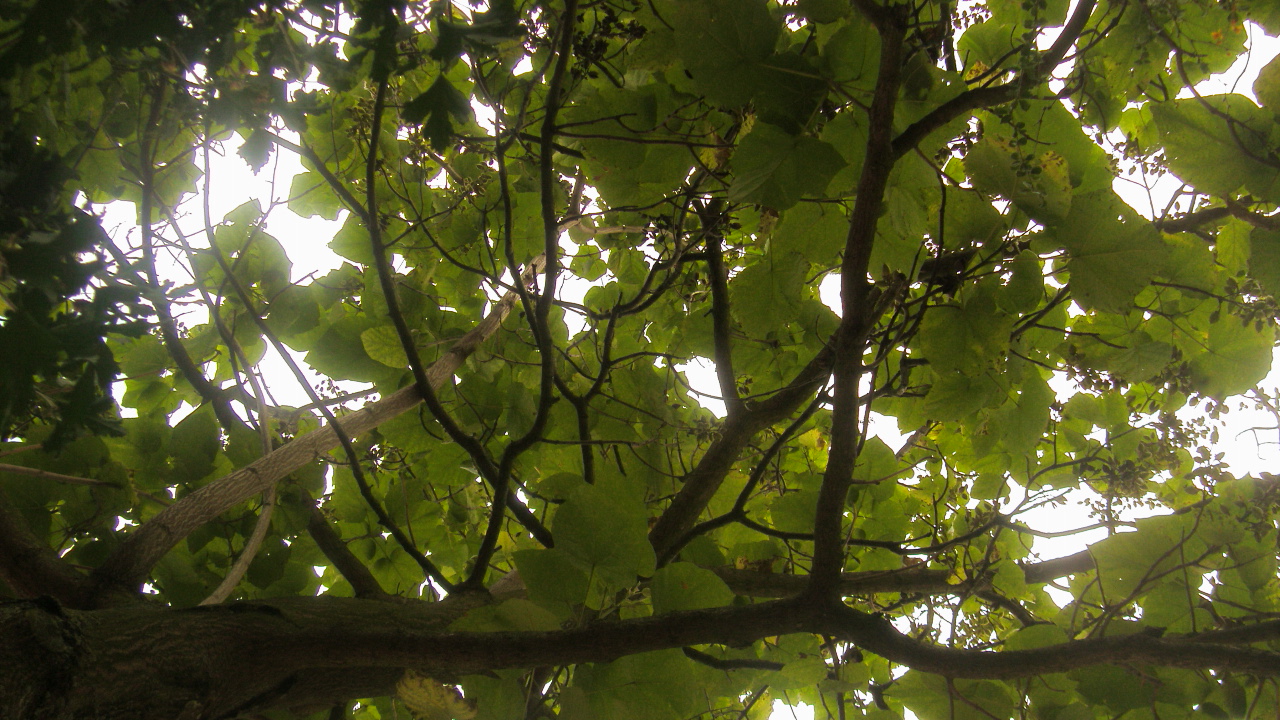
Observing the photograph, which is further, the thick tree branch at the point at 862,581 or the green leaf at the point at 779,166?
the thick tree branch at the point at 862,581

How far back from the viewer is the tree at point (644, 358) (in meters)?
0.79

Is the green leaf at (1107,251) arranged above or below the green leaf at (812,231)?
below

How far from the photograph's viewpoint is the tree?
31.2 inches

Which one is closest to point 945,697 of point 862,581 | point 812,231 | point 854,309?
point 862,581

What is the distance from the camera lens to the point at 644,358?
6.82 ft

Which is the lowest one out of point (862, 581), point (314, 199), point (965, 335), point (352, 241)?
point (862, 581)

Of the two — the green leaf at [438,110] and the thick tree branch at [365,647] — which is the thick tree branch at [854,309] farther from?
the green leaf at [438,110]

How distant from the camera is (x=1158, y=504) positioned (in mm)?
2000

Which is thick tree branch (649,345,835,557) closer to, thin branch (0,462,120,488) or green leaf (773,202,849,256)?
green leaf (773,202,849,256)

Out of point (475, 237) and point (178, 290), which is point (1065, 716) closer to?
point (178, 290)

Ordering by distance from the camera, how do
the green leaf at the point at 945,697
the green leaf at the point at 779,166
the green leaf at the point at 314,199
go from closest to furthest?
the green leaf at the point at 779,166 → the green leaf at the point at 945,697 → the green leaf at the point at 314,199

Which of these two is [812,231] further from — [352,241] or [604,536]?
[352,241]

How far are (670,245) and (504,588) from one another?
0.97m

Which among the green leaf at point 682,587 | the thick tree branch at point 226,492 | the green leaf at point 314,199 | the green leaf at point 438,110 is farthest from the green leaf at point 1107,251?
the green leaf at point 314,199
